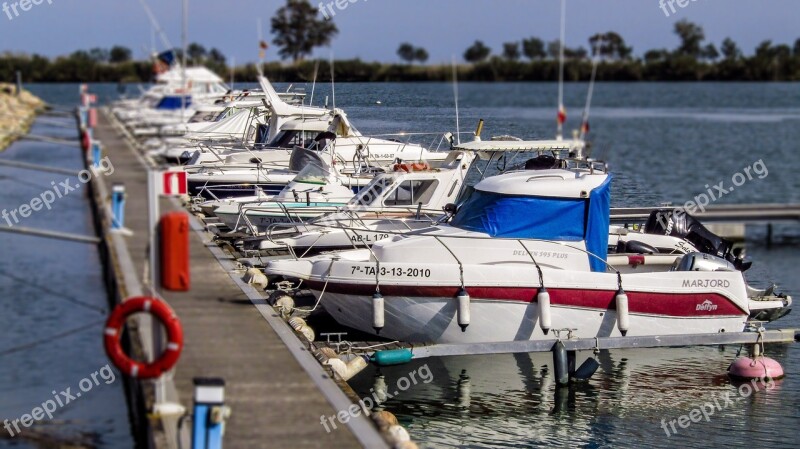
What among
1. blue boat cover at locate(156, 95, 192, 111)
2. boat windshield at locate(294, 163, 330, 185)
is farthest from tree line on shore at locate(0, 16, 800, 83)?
boat windshield at locate(294, 163, 330, 185)

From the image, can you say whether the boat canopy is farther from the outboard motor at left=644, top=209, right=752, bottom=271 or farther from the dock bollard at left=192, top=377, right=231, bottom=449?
the dock bollard at left=192, top=377, right=231, bottom=449

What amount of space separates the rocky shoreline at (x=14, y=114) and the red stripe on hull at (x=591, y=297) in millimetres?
24976

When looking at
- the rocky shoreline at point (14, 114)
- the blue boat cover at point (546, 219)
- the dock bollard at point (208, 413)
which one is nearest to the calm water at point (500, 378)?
the blue boat cover at point (546, 219)

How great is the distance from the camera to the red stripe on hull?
14016 millimetres

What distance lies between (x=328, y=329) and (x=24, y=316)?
663 cm

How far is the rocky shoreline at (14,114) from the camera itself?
51.3m

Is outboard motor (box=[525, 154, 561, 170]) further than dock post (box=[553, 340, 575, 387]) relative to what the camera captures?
Yes

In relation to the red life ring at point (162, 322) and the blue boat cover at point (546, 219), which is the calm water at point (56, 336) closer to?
the red life ring at point (162, 322)

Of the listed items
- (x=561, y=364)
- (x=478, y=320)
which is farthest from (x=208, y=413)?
(x=561, y=364)

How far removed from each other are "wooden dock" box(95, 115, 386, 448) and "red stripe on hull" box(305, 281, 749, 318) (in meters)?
1.32

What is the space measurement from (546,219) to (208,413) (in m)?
7.03

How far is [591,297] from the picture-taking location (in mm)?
14281

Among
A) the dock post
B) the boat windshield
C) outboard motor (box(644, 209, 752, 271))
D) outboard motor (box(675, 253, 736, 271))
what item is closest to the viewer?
the dock post

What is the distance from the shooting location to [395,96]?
70.4 feet
